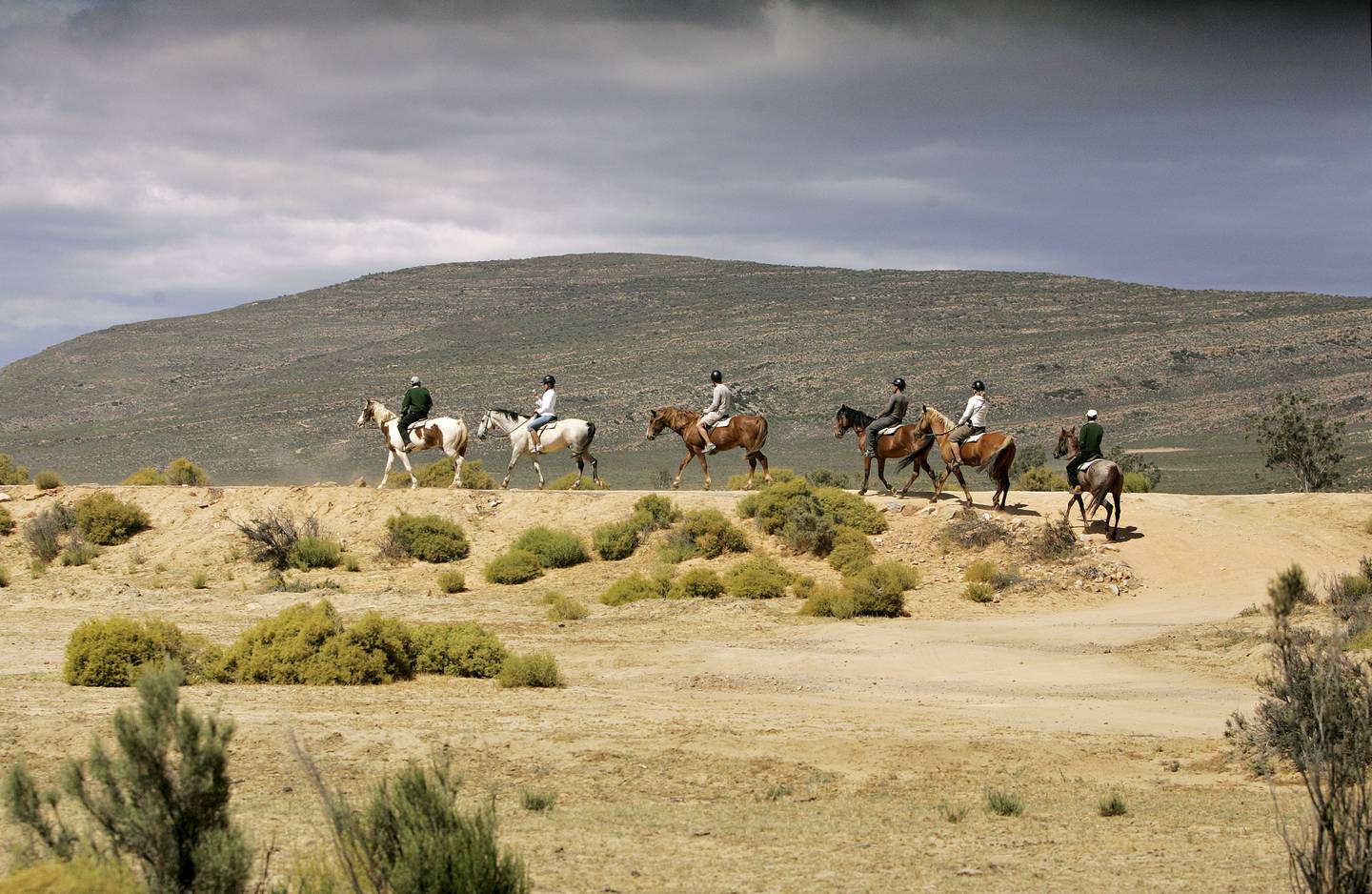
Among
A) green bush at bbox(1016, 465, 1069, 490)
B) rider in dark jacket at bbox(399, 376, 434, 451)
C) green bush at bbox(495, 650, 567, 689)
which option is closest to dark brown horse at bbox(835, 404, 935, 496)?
green bush at bbox(1016, 465, 1069, 490)

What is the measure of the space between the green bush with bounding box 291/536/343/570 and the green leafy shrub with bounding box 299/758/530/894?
73.3ft

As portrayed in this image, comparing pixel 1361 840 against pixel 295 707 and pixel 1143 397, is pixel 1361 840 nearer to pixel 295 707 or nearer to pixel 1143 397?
pixel 295 707

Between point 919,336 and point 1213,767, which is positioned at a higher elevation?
point 919,336

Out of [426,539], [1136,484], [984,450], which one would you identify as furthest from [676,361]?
[984,450]

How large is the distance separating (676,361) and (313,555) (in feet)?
206

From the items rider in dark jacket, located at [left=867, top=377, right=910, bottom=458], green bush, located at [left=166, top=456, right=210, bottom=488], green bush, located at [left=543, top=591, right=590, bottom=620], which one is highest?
rider in dark jacket, located at [left=867, top=377, right=910, bottom=458]

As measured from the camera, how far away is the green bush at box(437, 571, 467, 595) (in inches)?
1035

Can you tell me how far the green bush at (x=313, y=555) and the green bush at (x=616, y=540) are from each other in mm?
5697

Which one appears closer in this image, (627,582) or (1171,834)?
(1171,834)

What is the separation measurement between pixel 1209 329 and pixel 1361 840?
87.8 metres

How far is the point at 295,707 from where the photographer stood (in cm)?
1408

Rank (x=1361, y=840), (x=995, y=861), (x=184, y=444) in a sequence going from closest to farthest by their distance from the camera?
1. (x=1361, y=840)
2. (x=995, y=861)
3. (x=184, y=444)

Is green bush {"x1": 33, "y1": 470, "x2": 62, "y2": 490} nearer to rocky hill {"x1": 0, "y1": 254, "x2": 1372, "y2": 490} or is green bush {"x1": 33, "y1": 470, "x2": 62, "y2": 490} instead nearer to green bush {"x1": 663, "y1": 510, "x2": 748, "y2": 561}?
green bush {"x1": 663, "y1": 510, "x2": 748, "y2": 561}

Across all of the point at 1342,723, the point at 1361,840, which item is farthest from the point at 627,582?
the point at 1361,840
